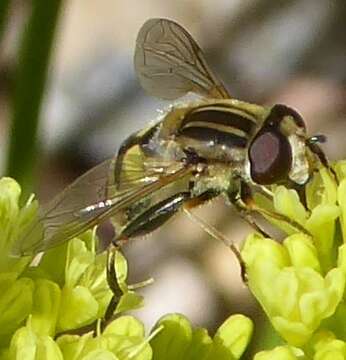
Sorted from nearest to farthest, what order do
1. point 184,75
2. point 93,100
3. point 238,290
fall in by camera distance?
1. point 184,75
2. point 238,290
3. point 93,100

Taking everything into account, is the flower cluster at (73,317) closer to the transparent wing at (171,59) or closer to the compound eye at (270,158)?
the compound eye at (270,158)

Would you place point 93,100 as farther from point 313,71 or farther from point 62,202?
point 62,202

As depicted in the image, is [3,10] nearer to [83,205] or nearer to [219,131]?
[219,131]

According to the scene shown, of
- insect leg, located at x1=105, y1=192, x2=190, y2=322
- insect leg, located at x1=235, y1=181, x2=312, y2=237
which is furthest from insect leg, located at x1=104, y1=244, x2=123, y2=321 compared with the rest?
insect leg, located at x1=235, y1=181, x2=312, y2=237

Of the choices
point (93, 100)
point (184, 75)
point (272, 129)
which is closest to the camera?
point (272, 129)

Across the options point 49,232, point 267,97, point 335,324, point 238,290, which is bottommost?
point 238,290

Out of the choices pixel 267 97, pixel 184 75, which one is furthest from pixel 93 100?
pixel 184 75

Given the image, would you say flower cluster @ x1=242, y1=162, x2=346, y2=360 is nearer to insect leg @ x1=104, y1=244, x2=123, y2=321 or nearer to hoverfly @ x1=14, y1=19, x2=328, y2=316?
hoverfly @ x1=14, y1=19, x2=328, y2=316

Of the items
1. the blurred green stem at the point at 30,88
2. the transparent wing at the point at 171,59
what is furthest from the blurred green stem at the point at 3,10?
the transparent wing at the point at 171,59
